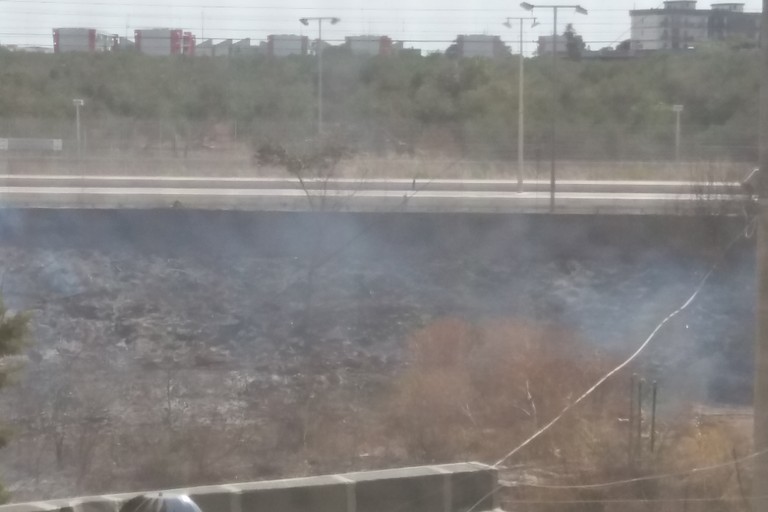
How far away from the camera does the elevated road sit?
6184 millimetres

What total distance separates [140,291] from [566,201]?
260 cm

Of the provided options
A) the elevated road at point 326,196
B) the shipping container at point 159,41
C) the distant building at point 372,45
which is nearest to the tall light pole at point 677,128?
the elevated road at point 326,196

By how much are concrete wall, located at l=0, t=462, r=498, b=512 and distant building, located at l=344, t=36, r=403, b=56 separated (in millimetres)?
5627

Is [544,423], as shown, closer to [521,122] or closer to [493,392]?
[493,392]

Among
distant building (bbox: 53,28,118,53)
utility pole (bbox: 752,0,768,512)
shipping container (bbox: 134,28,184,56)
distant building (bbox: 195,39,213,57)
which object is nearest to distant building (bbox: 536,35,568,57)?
distant building (bbox: 195,39,213,57)

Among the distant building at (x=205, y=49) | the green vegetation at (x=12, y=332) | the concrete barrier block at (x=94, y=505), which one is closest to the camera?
the concrete barrier block at (x=94, y=505)

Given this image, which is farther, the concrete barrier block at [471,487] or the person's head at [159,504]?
the concrete barrier block at [471,487]

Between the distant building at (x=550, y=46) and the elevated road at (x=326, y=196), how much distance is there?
1.11m

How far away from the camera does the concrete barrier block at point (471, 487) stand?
2.11 meters

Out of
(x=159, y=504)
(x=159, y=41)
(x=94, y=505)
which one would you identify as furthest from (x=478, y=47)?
(x=159, y=504)

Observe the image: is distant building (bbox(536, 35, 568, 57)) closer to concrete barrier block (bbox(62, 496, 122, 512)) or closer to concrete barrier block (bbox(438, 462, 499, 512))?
concrete barrier block (bbox(438, 462, 499, 512))

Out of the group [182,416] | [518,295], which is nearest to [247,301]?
[182,416]

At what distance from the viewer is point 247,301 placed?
19.2 feet

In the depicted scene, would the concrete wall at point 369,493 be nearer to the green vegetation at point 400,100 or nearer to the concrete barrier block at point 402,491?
the concrete barrier block at point 402,491
